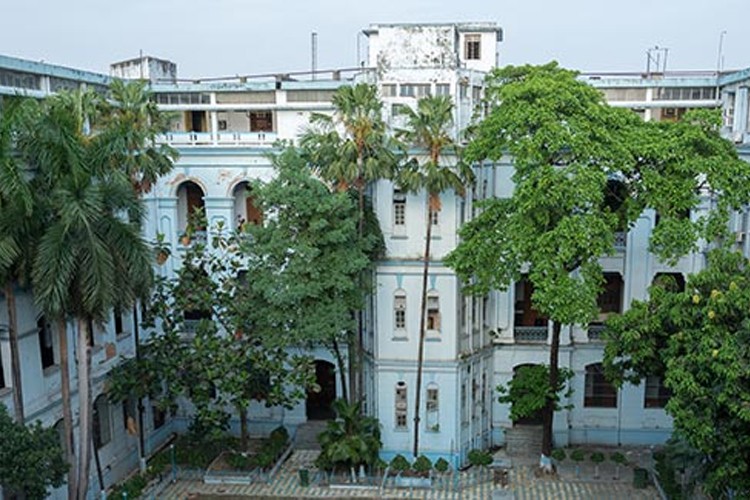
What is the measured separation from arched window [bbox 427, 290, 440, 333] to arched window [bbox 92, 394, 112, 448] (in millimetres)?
11444

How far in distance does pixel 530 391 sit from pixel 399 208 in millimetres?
7582

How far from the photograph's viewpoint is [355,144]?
69.3 ft

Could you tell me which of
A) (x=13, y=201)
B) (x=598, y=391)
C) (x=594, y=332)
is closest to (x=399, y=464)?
(x=598, y=391)

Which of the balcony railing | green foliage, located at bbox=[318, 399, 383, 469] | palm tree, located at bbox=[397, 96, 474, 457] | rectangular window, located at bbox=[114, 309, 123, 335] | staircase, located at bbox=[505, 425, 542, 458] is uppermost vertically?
palm tree, located at bbox=[397, 96, 474, 457]

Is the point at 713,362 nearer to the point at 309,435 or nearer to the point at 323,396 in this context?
the point at 309,435

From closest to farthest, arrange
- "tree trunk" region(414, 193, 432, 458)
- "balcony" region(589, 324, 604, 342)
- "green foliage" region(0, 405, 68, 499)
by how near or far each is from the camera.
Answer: "green foliage" region(0, 405, 68, 499) < "tree trunk" region(414, 193, 432, 458) < "balcony" region(589, 324, 604, 342)

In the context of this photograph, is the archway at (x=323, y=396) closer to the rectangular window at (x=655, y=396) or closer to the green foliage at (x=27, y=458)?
the rectangular window at (x=655, y=396)

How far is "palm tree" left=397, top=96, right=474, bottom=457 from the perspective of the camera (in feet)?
69.4

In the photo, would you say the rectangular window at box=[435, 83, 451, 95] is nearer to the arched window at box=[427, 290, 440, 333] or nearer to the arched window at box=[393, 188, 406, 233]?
the arched window at box=[393, 188, 406, 233]

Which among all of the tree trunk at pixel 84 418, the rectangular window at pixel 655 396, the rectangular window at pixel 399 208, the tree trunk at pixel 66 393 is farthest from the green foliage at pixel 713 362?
the tree trunk at pixel 66 393

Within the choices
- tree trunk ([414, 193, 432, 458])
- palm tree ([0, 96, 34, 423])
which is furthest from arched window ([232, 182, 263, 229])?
palm tree ([0, 96, 34, 423])

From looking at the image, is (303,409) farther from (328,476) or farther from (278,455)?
(328,476)

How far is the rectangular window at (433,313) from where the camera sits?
2373 cm

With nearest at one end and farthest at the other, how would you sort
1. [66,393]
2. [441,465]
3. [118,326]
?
[66,393], [441,465], [118,326]
